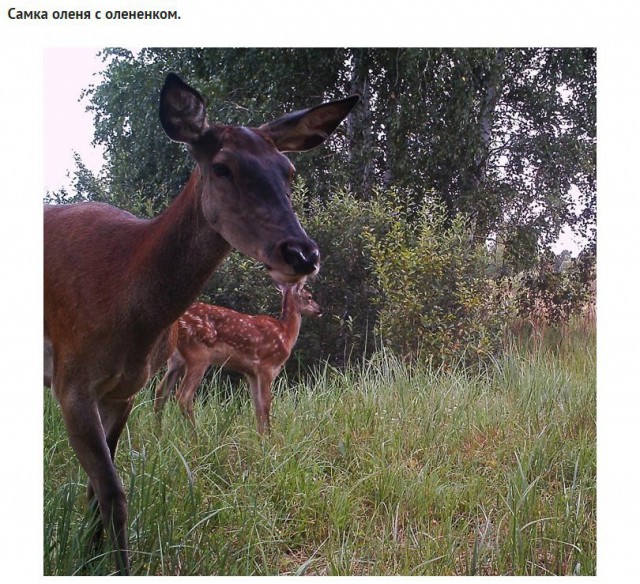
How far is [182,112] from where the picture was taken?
76.9 inches

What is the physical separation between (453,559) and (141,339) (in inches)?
48.8

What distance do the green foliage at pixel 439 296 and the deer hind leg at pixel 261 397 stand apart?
1.81 feet

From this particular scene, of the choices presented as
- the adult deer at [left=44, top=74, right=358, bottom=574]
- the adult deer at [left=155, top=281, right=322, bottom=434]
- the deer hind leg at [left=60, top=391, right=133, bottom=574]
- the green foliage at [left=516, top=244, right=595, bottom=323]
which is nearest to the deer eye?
the adult deer at [left=44, top=74, right=358, bottom=574]

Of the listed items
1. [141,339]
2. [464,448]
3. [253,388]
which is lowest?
[464,448]

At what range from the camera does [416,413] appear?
2787 millimetres

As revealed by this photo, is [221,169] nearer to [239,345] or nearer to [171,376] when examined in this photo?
[171,376]

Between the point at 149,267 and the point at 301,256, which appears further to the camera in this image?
the point at 149,267

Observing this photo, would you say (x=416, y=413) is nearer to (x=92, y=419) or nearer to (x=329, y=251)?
(x=329, y=251)

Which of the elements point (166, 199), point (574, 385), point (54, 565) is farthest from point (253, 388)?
point (574, 385)

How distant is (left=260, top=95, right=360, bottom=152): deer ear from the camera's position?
6.84 feet

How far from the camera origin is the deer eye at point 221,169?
1.90 meters

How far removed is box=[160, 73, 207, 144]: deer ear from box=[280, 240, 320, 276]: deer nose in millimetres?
509

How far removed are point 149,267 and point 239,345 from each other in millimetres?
1206

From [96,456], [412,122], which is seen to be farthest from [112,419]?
[412,122]
